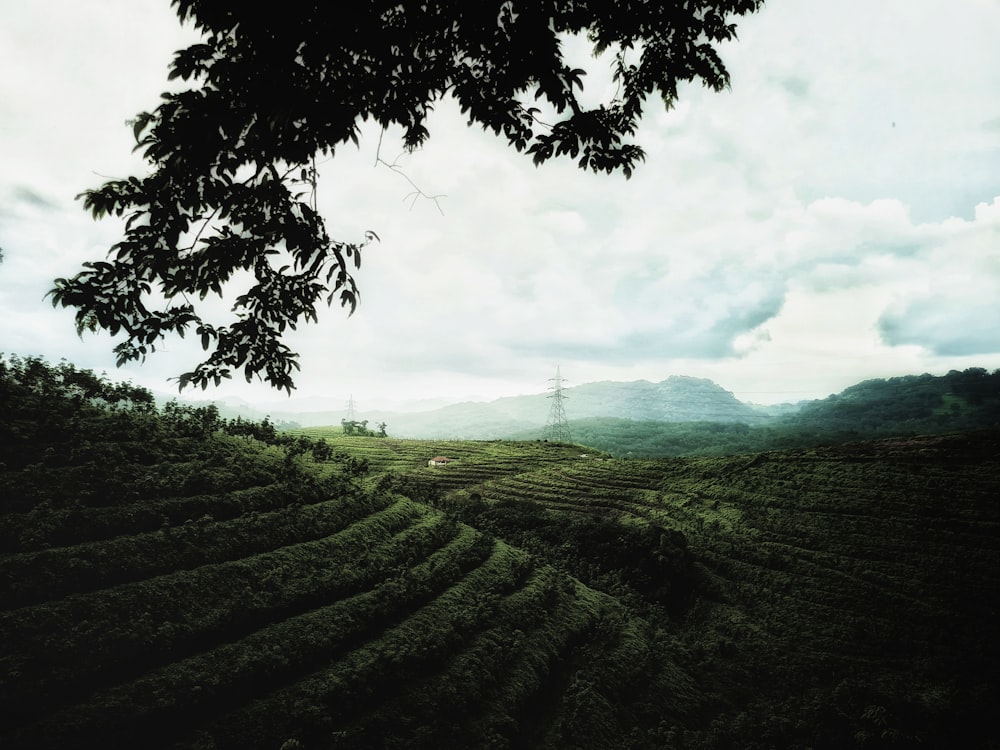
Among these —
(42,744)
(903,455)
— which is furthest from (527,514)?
(903,455)

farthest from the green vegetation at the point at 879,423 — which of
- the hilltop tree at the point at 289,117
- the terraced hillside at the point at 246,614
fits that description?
the hilltop tree at the point at 289,117

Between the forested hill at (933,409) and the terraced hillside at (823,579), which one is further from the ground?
the forested hill at (933,409)

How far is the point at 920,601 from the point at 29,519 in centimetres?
2351

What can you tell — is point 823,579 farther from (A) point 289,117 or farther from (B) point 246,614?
(A) point 289,117

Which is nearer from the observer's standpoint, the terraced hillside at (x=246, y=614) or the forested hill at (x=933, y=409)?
the terraced hillside at (x=246, y=614)

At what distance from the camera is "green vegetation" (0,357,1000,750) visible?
688 centimetres

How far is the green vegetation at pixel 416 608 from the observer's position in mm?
6879

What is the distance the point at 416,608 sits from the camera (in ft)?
33.9

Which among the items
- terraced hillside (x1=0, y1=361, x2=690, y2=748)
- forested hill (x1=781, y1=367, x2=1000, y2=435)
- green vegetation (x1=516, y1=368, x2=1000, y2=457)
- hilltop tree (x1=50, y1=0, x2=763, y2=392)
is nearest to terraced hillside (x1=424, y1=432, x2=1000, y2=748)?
terraced hillside (x1=0, y1=361, x2=690, y2=748)

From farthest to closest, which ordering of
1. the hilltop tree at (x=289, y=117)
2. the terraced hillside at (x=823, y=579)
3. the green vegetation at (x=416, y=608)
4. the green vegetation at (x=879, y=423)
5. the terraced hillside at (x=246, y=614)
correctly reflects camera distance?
the green vegetation at (x=879, y=423), the terraced hillside at (x=823, y=579), the green vegetation at (x=416, y=608), the terraced hillside at (x=246, y=614), the hilltop tree at (x=289, y=117)

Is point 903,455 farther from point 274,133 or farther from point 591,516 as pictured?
point 274,133

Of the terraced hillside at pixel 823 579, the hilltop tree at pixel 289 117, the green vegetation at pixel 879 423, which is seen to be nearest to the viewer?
the hilltop tree at pixel 289 117

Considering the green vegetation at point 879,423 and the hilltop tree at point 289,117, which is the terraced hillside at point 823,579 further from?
the green vegetation at point 879,423

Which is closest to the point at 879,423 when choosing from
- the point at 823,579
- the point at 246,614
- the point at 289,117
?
the point at 823,579
